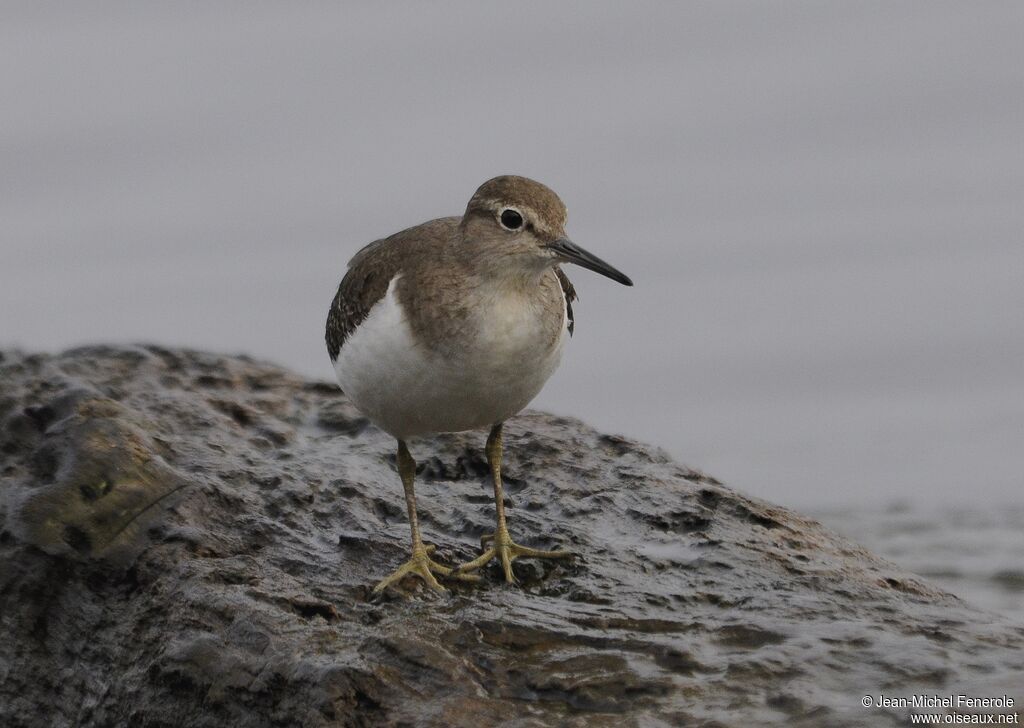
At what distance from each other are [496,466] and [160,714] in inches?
85.0

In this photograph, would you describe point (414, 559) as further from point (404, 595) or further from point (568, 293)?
point (568, 293)

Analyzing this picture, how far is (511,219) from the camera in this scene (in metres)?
6.45

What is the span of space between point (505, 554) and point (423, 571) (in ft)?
1.52

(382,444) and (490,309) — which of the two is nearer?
(490,309)

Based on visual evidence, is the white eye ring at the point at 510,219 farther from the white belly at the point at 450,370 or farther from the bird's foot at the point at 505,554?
the bird's foot at the point at 505,554

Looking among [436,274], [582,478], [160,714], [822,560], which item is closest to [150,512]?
[160,714]

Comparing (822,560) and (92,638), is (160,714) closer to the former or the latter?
(92,638)

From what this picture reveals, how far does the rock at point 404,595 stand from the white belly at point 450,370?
25.9 inches

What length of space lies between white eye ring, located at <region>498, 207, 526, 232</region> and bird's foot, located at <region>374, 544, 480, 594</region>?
1.49 meters

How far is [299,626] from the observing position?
5312 millimetres

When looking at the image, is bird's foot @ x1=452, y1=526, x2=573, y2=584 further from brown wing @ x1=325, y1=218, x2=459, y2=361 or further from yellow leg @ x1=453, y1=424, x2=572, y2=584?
brown wing @ x1=325, y1=218, x2=459, y2=361

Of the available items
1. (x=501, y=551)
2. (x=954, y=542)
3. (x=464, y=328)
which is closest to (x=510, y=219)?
(x=464, y=328)

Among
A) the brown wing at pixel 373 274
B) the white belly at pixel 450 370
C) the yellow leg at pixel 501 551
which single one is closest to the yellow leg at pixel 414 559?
the yellow leg at pixel 501 551

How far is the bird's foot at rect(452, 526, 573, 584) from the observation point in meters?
6.31
